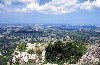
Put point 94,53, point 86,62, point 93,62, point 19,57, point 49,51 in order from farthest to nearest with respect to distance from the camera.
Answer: point 19,57 → point 49,51 → point 94,53 → point 86,62 → point 93,62

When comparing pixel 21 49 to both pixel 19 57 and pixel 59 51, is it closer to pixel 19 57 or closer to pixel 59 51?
pixel 19 57

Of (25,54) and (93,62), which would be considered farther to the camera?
(25,54)

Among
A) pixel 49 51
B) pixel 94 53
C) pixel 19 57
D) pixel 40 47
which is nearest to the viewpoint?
pixel 94 53

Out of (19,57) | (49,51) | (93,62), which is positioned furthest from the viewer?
(19,57)

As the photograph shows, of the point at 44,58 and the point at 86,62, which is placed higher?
the point at 86,62

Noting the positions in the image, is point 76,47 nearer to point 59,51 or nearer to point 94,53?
point 59,51

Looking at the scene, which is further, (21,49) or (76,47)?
(21,49)

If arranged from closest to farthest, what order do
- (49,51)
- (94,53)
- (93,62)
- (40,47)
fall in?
(93,62) → (94,53) → (49,51) → (40,47)

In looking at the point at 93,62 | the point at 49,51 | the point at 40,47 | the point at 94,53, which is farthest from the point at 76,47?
the point at 93,62

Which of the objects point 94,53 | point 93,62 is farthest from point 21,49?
point 93,62
